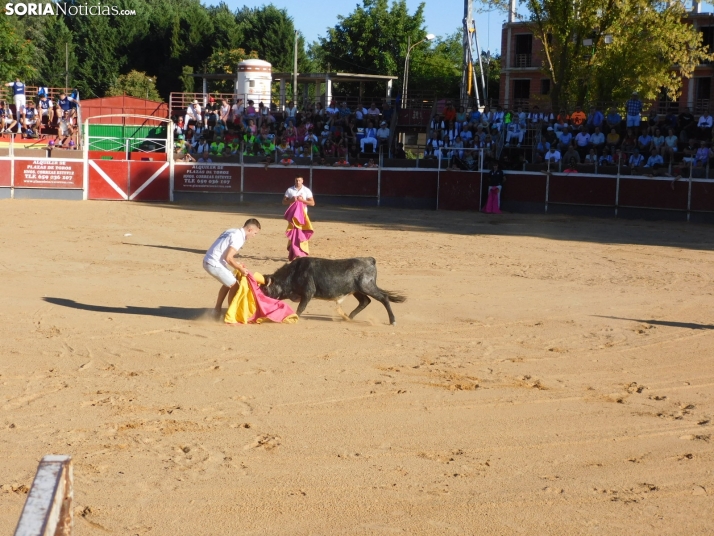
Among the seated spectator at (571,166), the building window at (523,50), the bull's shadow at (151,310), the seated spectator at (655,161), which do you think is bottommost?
the bull's shadow at (151,310)

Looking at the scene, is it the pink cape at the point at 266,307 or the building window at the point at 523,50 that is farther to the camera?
the building window at the point at 523,50

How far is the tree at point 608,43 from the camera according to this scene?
99.8ft

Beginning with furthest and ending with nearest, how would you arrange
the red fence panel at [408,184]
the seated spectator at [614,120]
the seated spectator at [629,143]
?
the seated spectator at [614,120], the red fence panel at [408,184], the seated spectator at [629,143]

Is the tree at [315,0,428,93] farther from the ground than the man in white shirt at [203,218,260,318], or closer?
farther from the ground

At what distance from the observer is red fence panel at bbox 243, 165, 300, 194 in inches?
1049

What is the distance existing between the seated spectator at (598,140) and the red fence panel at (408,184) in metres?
4.64

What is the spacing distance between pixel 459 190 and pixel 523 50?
3149cm

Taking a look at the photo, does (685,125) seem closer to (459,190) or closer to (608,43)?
(608,43)

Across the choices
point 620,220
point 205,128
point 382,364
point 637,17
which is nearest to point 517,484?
point 382,364

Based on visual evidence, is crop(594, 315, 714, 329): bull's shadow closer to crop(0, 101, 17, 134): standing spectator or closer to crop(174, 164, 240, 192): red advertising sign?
crop(174, 164, 240, 192): red advertising sign

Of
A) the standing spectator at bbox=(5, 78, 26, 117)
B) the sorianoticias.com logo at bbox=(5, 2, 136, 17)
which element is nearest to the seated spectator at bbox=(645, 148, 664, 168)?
the standing spectator at bbox=(5, 78, 26, 117)

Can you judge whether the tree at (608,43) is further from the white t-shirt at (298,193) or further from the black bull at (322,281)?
the black bull at (322,281)

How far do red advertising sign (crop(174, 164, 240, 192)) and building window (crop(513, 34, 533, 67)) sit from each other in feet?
103

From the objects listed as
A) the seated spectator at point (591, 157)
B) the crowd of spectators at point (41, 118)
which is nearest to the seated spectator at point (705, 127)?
the seated spectator at point (591, 157)
